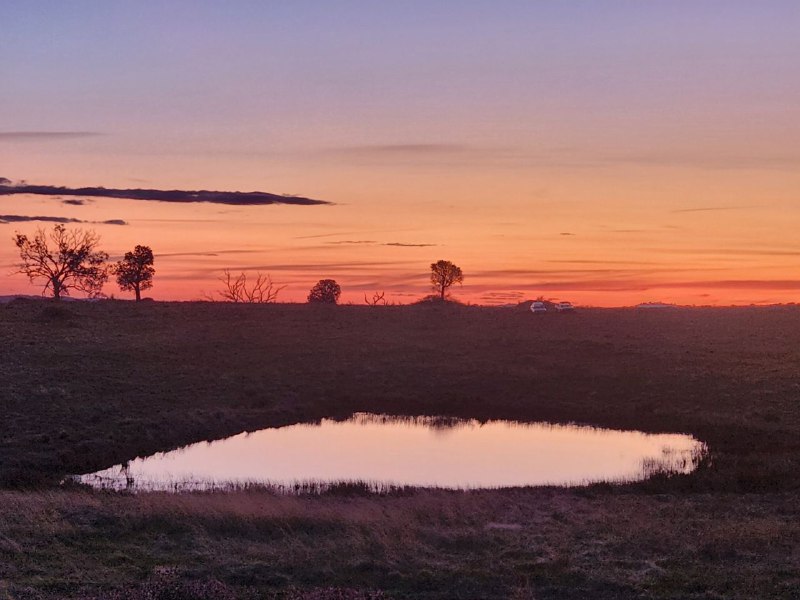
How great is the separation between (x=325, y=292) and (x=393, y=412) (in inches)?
2654

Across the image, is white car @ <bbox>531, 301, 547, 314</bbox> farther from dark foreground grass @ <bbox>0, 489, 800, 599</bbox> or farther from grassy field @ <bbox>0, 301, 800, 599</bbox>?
dark foreground grass @ <bbox>0, 489, 800, 599</bbox>

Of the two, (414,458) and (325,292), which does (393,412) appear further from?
(325,292)

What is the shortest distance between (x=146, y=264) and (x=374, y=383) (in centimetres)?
6218

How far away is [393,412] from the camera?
141ft

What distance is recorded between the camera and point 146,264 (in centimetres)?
10062

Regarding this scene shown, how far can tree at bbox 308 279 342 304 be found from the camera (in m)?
109

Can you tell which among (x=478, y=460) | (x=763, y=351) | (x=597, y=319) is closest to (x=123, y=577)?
(x=478, y=460)

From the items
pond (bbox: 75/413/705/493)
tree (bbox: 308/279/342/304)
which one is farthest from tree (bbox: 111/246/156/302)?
pond (bbox: 75/413/705/493)

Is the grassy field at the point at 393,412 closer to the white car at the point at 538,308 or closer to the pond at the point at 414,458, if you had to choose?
the pond at the point at 414,458

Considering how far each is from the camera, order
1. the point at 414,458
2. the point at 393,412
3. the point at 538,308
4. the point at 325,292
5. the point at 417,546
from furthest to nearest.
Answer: the point at 325,292
the point at 538,308
the point at 393,412
the point at 414,458
the point at 417,546

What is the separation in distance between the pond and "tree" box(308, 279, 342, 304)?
68704 mm

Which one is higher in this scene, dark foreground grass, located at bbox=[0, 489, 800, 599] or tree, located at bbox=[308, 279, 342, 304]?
tree, located at bbox=[308, 279, 342, 304]

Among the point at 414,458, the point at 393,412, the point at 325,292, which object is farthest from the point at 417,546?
the point at 325,292

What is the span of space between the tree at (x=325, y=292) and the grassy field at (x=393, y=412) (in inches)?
1094
